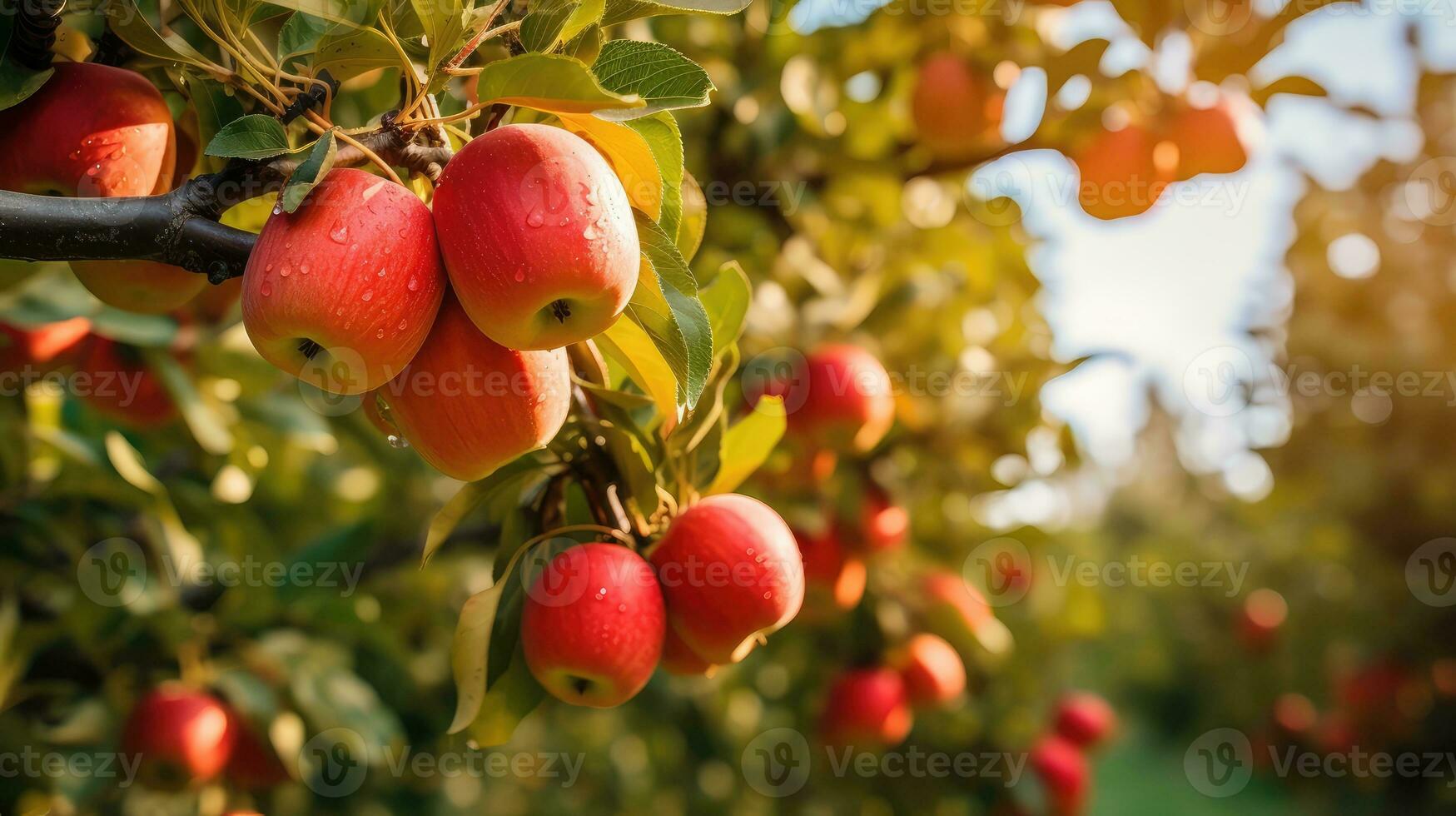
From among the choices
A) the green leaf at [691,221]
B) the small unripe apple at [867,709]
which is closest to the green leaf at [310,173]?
the green leaf at [691,221]

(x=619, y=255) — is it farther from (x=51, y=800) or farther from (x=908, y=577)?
(x=908, y=577)

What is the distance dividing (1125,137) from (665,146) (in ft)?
4.10

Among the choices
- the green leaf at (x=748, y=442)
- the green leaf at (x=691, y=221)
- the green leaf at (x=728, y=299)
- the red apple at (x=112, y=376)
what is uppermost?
the green leaf at (x=691, y=221)

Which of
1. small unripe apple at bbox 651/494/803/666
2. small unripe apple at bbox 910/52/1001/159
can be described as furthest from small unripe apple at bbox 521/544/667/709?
small unripe apple at bbox 910/52/1001/159

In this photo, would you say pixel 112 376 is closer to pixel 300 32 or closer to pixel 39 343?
pixel 39 343

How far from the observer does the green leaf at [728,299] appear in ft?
3.62

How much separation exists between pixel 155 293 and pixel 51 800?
3.81 feet

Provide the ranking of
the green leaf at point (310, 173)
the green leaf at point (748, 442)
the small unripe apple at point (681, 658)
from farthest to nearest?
the green leaf at point (748, 442) < the small unripe apple at point (681, 658) < the green leaf at point (310, 173)

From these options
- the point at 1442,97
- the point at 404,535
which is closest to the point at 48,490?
the point at 404,535

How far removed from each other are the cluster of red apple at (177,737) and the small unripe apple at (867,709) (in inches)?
47.4

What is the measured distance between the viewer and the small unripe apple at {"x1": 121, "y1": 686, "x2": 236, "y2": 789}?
1599mm

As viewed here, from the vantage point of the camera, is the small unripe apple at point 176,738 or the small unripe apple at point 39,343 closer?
the small unripe apple at point 39,343

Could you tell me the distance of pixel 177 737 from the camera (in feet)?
5.25

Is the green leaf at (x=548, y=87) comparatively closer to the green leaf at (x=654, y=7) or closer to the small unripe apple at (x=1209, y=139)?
the green leaf at (x=654, y=7)
